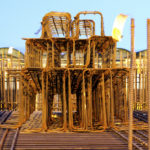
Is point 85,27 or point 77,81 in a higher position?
point 85,27

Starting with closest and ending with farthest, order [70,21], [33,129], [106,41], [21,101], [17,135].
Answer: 1. [17,135]
2. [33,129]
3. [21,101]
4. [106,41]
5. [70,21]

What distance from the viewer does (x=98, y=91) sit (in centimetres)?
1040

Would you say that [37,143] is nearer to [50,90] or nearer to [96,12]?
[50,90]

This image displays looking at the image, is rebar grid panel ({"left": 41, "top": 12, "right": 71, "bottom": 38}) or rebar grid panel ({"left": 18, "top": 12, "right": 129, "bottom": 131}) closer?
rebar grid panel ({"left": 18, "top": 12, "right": 129, "bottom": 131})

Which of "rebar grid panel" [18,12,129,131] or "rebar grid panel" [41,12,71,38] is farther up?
"rebar grid panel" [41,12,71,38]

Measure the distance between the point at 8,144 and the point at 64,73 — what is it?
327cm

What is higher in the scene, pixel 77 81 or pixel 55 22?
pixel 55 22

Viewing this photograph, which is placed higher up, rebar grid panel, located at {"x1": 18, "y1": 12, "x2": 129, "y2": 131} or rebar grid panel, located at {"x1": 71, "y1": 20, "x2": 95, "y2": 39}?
rebar grid panel, located at {"x1": 71, "y1": 20, "x2": 95, "y2": 39}

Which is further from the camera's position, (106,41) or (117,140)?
(106,41)

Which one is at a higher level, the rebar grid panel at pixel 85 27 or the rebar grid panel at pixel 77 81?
the rebar grid panel at pixel 85 27

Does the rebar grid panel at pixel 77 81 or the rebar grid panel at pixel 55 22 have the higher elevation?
the rebar grid panel at pixel 55 22

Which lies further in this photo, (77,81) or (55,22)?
(55,22)

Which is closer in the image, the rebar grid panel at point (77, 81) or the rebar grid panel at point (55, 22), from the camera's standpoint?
the rebar grid panel at point (77, 81)

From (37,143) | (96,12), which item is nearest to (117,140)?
(37,143)
